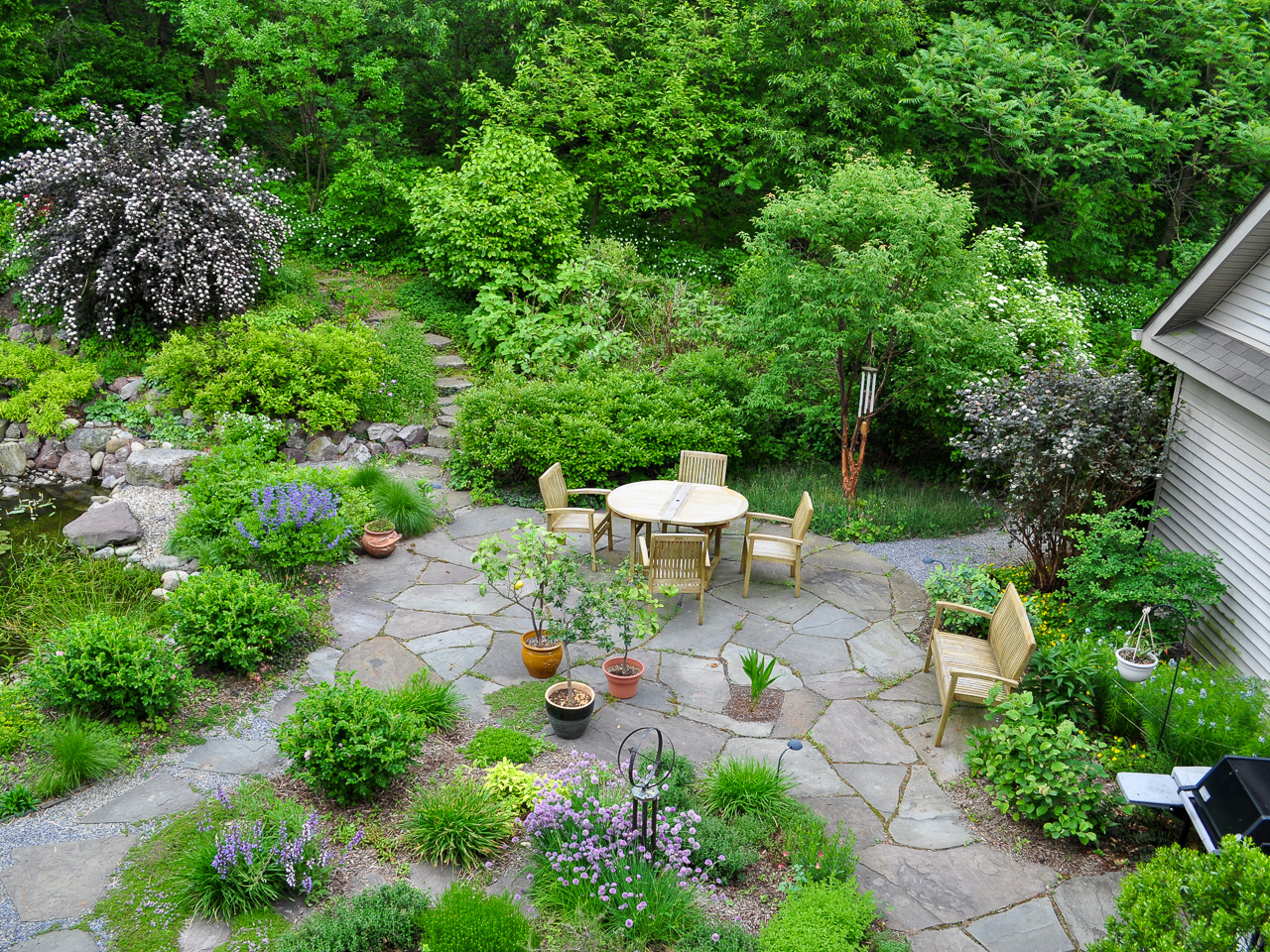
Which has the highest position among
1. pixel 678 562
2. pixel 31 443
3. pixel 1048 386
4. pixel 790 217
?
pixel 790 217

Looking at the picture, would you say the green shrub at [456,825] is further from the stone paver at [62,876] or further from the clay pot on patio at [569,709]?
the stone paver at [62,876]

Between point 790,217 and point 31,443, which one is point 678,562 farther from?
point 31,443

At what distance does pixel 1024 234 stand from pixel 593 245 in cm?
694

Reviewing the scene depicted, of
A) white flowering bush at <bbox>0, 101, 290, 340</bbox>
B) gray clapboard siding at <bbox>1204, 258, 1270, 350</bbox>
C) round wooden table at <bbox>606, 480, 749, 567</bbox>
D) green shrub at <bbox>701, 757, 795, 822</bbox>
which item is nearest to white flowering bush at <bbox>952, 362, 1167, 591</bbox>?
gray clapboard siding at <bbox>1204, 258, 1270, 350</bbox>

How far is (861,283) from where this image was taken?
829 cm

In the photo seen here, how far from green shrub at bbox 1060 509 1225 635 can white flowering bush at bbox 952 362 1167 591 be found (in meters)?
0.33

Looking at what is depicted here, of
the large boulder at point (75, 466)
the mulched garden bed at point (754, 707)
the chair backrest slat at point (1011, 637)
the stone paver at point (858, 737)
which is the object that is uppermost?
the chair backrest slat at point (1011, 637)

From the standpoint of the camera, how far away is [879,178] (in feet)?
28.7

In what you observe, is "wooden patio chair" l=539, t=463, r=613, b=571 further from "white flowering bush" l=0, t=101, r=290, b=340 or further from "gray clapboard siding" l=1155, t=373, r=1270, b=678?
"white flowering bush" l=0, t=101, r=290, b=340

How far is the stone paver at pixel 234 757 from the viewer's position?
5367 millimetres

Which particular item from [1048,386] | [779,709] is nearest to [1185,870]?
[779,709]

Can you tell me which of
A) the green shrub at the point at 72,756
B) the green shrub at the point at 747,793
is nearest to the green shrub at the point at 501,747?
the green shrub at the point at 747,793

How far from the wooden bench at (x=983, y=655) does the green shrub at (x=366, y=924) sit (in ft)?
11.6

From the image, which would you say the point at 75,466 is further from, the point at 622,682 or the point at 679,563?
the point at 622,682
